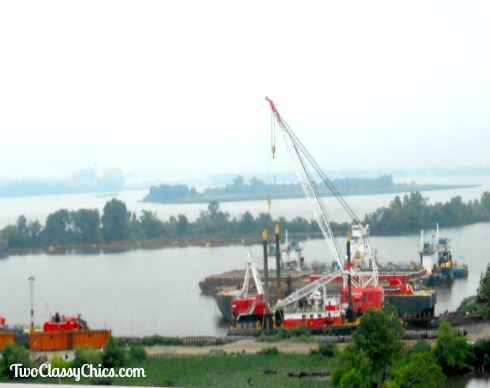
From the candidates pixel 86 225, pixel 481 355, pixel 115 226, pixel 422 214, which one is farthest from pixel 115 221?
pixel 481 355

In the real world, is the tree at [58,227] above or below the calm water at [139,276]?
above

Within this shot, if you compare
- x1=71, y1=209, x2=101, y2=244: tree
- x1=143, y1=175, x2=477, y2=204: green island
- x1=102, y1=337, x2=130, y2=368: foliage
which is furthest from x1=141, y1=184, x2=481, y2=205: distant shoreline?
x1=102, y1=337, x2=130, y2=368: foliage

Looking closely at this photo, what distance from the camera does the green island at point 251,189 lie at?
4.96 m

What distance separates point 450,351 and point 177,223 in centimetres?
233

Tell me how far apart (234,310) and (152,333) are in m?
1.23

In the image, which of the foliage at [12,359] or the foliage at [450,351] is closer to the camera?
the foliage at [12,359]

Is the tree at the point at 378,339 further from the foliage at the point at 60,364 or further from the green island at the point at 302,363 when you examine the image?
the foliage at the point at 60,364

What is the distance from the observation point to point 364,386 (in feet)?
14.0

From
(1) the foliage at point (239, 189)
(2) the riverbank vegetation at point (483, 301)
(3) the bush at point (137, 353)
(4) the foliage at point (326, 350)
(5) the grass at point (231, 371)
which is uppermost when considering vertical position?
(1) the foliage at point (239, 189)

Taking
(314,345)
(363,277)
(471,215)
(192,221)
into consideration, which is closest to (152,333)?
(192,221)

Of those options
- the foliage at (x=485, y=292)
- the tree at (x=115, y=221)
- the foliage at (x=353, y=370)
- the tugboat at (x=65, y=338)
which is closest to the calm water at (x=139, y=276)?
the tree at (x=115, y=221)

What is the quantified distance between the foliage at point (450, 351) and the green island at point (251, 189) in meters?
0.74

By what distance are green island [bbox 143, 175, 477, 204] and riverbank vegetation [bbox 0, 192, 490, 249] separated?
21 cm

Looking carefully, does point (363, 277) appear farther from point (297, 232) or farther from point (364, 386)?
point (364, 386)
